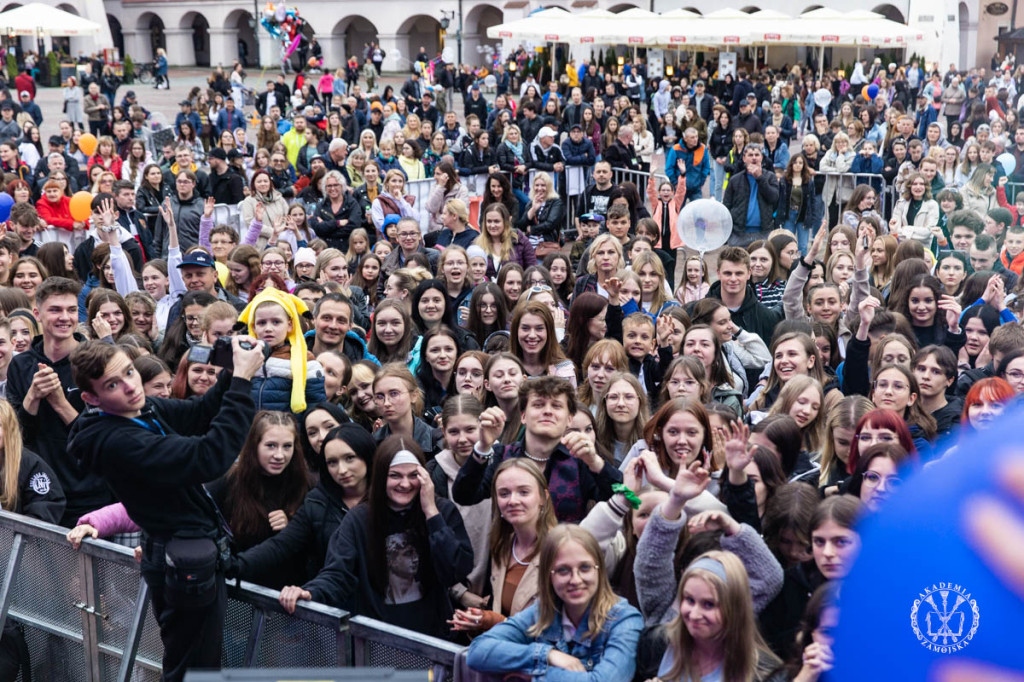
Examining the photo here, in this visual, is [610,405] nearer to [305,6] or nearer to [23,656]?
[23,656]

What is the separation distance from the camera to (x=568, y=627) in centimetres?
407

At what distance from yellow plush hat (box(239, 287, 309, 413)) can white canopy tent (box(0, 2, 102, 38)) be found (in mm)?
23954

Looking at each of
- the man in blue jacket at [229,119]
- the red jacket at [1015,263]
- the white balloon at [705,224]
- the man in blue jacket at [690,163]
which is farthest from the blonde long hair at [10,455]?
the man in blue jacket at [229,119]

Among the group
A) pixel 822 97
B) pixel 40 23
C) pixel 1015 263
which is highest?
pixel 40 23

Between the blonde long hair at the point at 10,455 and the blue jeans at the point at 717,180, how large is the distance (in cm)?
1306

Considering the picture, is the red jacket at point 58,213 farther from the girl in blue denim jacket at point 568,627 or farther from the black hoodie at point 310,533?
the girl in blue denim jacket at point 568,627

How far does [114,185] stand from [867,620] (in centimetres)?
1092

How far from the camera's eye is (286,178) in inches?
585

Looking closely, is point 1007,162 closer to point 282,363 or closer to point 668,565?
point 282,363

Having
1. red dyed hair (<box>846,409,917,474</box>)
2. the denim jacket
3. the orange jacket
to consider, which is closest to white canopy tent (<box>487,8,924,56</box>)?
the orange jacket

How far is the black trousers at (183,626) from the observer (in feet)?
14.6

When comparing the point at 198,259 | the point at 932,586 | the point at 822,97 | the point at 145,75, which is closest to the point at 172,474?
the point at 932,586

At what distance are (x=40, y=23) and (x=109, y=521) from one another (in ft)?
83.5

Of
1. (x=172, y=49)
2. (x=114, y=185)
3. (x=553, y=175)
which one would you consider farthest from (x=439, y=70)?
(x=172, y=49)
